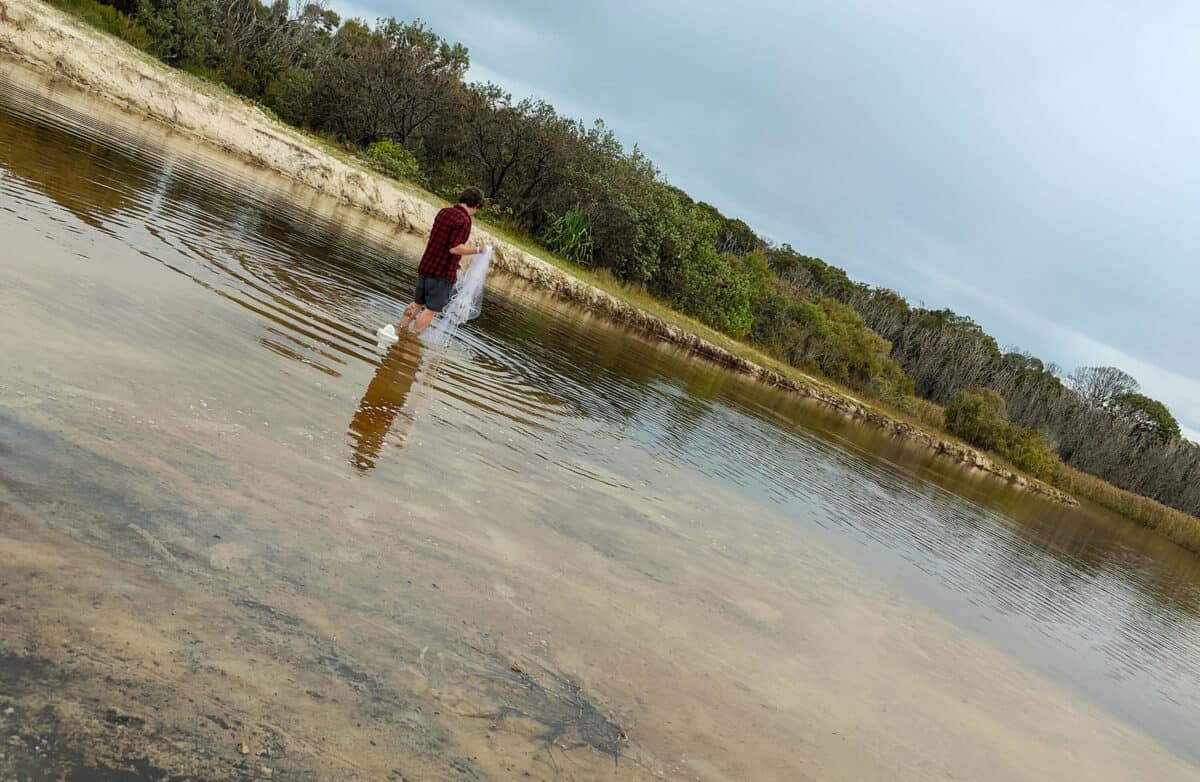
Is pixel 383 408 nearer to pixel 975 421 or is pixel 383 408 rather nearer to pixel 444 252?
pixel 444 252

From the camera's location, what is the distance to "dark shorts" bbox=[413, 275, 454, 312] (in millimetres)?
11188

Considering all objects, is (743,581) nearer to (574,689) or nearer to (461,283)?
(574,689)

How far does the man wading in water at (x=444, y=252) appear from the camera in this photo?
35.4 ft

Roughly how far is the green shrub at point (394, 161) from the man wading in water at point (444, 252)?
97.7 feet

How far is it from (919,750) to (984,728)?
1.36 meters

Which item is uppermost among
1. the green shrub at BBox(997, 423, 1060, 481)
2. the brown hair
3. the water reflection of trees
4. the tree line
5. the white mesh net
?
the tree line

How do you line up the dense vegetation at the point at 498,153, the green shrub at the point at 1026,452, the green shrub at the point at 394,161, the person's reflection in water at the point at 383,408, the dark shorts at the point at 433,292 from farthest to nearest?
the green shrub at the point at 1026,452 → the dense vegetation at the point at 498,153 → the green shrub at the point at 394,161 → the dark shorts at the point at 433,292 → the person's reflection in water at the point at 383,408

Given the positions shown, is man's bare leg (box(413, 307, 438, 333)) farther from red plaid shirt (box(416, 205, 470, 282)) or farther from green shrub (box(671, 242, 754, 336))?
green shrub (box(671, 242, 754, 336))

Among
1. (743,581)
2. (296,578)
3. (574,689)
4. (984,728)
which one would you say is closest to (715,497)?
(743,581)

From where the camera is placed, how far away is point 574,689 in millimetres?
4051

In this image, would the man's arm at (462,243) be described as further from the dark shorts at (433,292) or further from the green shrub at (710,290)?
the green shrub at (710,290)

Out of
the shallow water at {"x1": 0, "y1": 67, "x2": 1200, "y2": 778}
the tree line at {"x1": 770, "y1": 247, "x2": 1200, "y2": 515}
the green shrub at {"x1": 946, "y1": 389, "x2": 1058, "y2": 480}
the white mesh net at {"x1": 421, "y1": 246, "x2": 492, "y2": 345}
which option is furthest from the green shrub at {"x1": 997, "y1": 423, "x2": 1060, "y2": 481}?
the white mesh net at {"x1": 421, "y1": 246, "x2": 492, "y2": 345}

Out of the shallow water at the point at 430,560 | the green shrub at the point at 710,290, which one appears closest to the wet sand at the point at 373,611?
the shallow water at the point at 430,560

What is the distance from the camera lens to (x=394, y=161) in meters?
39.4
